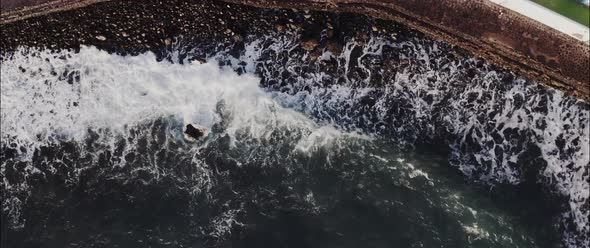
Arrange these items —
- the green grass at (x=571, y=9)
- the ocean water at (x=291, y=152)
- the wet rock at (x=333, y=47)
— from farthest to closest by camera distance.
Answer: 1. the wet rock at (x=333, y=47)
2. the ocean water at (x=291, y=152)
3. the green grass at (x=571, y=9)

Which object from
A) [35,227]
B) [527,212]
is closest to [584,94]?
[527,212]

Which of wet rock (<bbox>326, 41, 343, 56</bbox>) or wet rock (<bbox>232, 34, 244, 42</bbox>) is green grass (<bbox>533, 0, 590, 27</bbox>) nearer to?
wet rock (<bbox>326, 41, 343, 56</bbox>)

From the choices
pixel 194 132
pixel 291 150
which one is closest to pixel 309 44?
pixel 291 150

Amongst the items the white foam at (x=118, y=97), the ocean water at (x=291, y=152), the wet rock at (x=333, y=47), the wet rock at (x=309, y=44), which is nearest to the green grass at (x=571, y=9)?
the ocean water at (x=291, y=152)

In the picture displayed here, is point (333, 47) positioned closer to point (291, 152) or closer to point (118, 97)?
point (291, 152)

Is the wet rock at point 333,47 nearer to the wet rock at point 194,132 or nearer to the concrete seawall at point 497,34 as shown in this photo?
the concrete seawall at point 497,34

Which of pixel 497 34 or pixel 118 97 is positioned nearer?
pixel 497 34

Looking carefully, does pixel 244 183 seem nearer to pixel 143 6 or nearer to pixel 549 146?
pixel 143 6

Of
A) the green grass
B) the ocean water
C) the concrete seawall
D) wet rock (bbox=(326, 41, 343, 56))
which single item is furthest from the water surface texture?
the green grass
